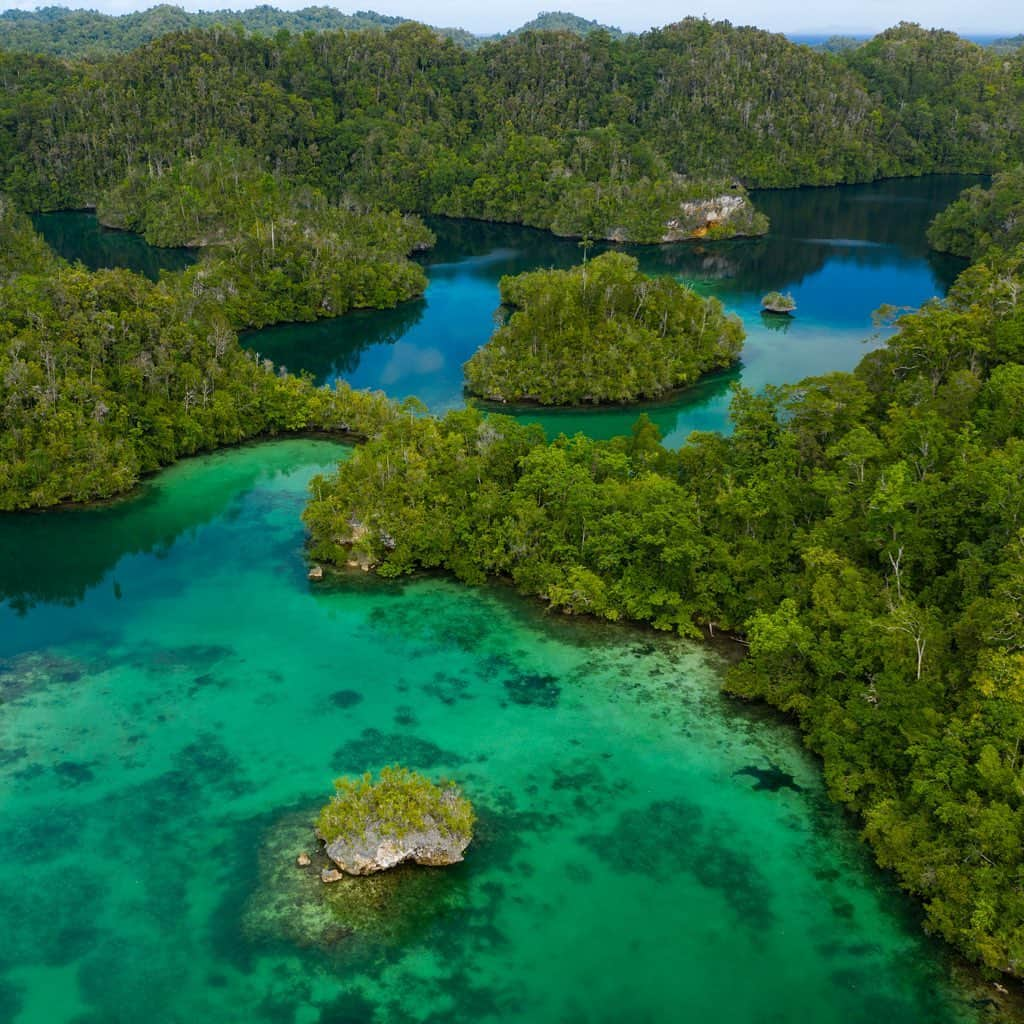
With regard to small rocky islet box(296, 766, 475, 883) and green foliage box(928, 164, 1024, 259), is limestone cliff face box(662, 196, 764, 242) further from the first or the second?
small rocky islet box(296, 766, 475, 883)

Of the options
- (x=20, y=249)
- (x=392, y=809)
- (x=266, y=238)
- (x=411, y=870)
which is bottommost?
(x=411, y=870)

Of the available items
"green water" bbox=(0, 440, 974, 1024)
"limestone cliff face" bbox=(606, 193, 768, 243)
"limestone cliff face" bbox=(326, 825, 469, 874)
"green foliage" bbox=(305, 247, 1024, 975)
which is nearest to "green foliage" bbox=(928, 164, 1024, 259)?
"limestone cliff face" bbox=(606, 193, 768, 243)

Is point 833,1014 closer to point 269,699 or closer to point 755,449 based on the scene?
point 269,699

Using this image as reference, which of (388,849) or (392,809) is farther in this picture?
(388,849)

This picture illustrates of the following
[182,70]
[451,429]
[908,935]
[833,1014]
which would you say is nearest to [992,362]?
[451,429]

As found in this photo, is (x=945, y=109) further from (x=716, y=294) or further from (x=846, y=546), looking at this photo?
(x=846, y=546)

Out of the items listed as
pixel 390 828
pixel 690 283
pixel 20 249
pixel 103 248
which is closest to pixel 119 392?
pixel 390 828
